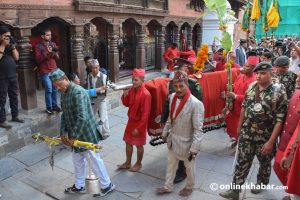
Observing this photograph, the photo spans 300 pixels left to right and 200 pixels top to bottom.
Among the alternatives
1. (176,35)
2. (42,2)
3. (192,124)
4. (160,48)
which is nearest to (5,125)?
(42,2)

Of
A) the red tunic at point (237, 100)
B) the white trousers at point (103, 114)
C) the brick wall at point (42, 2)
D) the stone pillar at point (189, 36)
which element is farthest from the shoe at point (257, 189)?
the stone pillar at point (189, 36)

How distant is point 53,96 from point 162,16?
647cm

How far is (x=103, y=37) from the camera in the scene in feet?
30.9

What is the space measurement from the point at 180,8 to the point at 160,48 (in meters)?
2.41

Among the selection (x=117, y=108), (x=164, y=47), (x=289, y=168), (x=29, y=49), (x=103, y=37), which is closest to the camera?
(x=289, y=168)

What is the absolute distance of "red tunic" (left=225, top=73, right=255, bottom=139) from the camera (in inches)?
188

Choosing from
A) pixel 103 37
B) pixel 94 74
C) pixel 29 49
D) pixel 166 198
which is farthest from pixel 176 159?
pixel 103 37

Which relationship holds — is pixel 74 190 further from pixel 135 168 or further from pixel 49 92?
pixel 49 92

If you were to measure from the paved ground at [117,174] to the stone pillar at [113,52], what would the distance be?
3636mm

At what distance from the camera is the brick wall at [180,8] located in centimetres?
1228

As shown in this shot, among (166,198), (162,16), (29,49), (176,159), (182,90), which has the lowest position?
(166,198)

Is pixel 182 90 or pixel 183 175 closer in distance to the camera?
pixel 182 90

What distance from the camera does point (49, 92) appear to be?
6.21 m

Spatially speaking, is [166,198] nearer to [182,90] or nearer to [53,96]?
[182,90]
